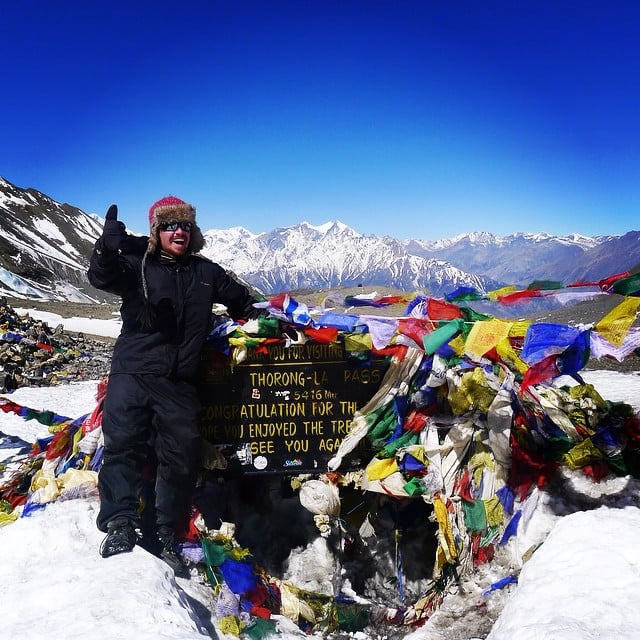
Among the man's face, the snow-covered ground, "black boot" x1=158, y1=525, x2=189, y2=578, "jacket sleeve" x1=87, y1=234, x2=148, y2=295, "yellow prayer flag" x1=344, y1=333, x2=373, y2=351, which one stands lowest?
"black boot" x1=158, y1=525, x2=189, y2=578

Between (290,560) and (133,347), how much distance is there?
7.84ft

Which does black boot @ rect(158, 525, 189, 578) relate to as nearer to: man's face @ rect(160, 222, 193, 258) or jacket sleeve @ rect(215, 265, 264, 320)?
jacket sleeve @ rect(215, 265, 264, 320)

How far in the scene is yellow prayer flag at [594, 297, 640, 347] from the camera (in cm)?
333

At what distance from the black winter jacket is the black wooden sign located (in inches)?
16.0

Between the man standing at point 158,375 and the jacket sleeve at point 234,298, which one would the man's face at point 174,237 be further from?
the jacket sleeve at point 234,298

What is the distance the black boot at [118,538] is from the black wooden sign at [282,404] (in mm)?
965

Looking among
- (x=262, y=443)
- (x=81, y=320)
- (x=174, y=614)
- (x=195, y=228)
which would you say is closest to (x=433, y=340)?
(x=262, y=443)

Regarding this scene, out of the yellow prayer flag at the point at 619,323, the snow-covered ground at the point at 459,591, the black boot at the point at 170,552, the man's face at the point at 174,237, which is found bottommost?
the black boot at the point at 170,552

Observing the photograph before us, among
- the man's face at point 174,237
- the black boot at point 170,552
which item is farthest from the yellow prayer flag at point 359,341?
the black boot at point 170,552

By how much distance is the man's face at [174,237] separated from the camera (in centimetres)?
412

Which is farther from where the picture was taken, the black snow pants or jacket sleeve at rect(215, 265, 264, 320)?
jacket sleeve at rect(215, 265, 264, 320)

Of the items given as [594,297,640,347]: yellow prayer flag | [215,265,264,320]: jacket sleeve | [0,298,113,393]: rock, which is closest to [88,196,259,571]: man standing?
[215,265,264,320]: jacket sleeve

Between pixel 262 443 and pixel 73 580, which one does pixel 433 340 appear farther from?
pixel 73 580

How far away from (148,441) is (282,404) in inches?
42.7
